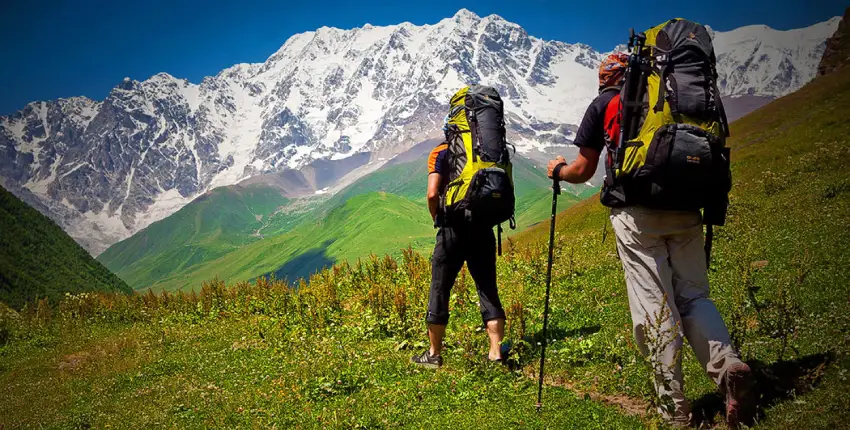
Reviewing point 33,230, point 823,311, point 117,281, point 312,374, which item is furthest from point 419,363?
point 33,230

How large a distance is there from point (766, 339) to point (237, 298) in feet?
42.2

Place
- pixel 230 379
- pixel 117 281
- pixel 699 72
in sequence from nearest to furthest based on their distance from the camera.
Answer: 1. pixel 699 72
2. pixel 230 379
3. pixel 117 281

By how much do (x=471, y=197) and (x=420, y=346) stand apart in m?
3.38

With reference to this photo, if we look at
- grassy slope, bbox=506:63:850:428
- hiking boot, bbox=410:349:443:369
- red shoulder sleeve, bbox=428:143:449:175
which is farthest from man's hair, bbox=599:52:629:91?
hiking boot, bbox=410:349:443:369

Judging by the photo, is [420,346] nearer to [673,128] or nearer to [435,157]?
[435,157]

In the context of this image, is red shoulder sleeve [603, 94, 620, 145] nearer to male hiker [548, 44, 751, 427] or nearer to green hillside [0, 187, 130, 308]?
male hiker [548, 44, 751, 427]

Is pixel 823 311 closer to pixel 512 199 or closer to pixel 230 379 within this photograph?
pixel 512 199

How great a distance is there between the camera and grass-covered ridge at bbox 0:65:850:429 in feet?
18.9

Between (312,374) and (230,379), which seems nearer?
(312,374)

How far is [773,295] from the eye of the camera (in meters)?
7.54

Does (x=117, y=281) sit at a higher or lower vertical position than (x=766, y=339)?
lower

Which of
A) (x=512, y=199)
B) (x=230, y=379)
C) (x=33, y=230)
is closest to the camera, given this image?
(x=512, y=199)

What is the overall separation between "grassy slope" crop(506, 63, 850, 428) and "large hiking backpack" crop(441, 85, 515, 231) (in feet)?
8.11

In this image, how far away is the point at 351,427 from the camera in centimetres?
616
